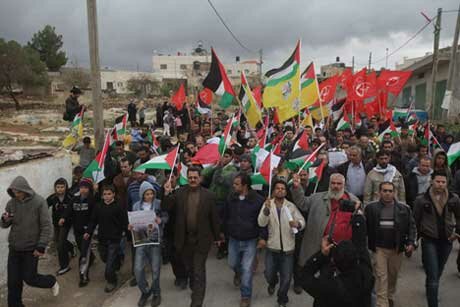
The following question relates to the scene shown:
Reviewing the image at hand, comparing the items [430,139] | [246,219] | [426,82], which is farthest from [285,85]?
[426,82]

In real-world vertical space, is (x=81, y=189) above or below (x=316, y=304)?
above

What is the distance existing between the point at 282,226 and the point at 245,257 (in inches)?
23.1

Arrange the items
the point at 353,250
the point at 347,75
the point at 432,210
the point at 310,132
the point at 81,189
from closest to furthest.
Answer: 1. the point at 353,250
2. the point at 432,210
3. the point at 81,189
4. the point at 310,132
5. the point at 347,75

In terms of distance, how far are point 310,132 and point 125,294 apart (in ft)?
17.9

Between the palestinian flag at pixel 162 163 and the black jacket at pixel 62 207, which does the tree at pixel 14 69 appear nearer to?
the black jacket at pixel 62 207

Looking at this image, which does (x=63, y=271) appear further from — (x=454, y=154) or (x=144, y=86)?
(x=144, y=86)

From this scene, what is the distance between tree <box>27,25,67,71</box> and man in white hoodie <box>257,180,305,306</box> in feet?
198

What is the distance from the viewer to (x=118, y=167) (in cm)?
685

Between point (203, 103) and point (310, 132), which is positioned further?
point (203, 103)

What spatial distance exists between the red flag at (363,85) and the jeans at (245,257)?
7.82 metres

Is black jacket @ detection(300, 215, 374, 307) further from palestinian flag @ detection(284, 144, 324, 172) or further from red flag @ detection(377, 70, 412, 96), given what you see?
red flag @ detection(377, 70, 412, 96)

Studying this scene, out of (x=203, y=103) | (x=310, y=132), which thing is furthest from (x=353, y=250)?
(x=203, y=103)

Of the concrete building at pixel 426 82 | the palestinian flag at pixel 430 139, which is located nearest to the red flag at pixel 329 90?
the palestinian flag at pixel 430 139

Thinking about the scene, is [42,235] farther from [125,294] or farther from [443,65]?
[443,65]
